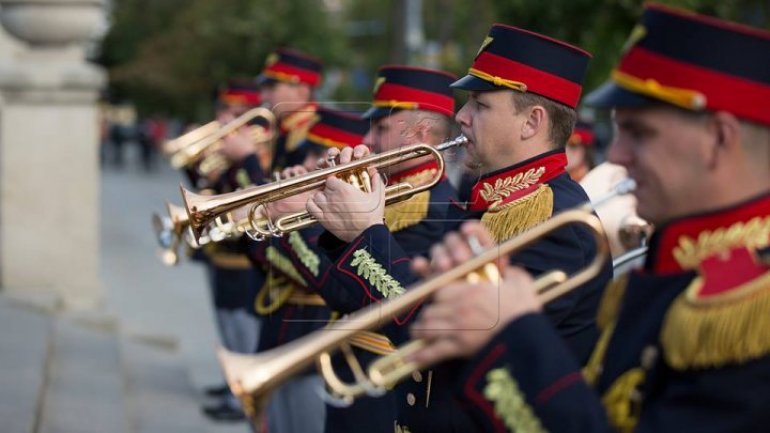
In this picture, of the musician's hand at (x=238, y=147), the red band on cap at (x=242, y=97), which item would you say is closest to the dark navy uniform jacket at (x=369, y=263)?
the musician's hand at (x=238, y=147)

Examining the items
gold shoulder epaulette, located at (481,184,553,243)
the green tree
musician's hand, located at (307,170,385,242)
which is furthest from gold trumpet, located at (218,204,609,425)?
the green tree

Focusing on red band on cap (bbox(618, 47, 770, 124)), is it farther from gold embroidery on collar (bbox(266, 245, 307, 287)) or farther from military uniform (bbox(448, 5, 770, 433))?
gold embroidery on collar (bbox(266, 245, 307, 287))

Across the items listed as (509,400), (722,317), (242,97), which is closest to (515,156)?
(509,400)

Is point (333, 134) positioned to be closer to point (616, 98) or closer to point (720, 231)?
point (616, 98)

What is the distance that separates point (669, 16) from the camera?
7.70 ft

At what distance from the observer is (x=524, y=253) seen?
10.4 feet

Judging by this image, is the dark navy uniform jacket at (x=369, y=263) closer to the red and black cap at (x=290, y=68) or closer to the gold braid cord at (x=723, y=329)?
the gold braid cord at (x=723, y=329)

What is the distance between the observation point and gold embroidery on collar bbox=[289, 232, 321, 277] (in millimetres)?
4474

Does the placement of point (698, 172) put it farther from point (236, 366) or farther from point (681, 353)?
point (236, 366)

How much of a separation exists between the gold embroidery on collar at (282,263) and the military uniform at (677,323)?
8.58 ft

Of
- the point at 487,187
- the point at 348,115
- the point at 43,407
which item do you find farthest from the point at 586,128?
the point at 487,187

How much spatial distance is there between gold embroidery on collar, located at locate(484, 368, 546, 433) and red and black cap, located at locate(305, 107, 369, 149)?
11.7 feet

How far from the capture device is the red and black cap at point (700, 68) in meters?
2.26

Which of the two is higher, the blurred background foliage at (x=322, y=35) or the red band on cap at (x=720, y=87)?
the red band on cap at (x=720, y=87)
